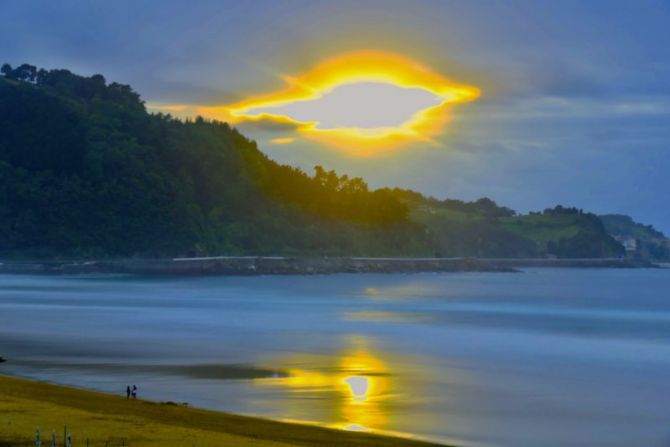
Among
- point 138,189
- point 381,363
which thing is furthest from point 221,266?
point 381,363

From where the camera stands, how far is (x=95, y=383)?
88.4 ft

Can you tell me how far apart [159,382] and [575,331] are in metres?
31.0

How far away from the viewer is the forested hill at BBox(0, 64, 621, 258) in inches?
6033

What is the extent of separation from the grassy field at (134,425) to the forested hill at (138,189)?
130 m

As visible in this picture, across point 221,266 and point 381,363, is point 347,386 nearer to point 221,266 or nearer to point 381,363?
point 381,363

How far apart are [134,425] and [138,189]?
471ft

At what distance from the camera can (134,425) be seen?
701 inches

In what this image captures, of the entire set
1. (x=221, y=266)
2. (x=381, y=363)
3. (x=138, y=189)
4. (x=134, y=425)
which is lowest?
(x=381, y=363)

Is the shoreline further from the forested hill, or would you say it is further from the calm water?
the calm water

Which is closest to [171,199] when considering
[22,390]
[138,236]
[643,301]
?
[138,236]

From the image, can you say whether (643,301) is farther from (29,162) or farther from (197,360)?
(29,162)

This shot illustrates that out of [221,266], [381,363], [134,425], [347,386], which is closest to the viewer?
[134,425]

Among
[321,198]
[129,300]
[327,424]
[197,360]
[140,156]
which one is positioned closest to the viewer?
[327,424]

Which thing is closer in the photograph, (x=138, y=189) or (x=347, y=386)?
(x=347, y=386)
